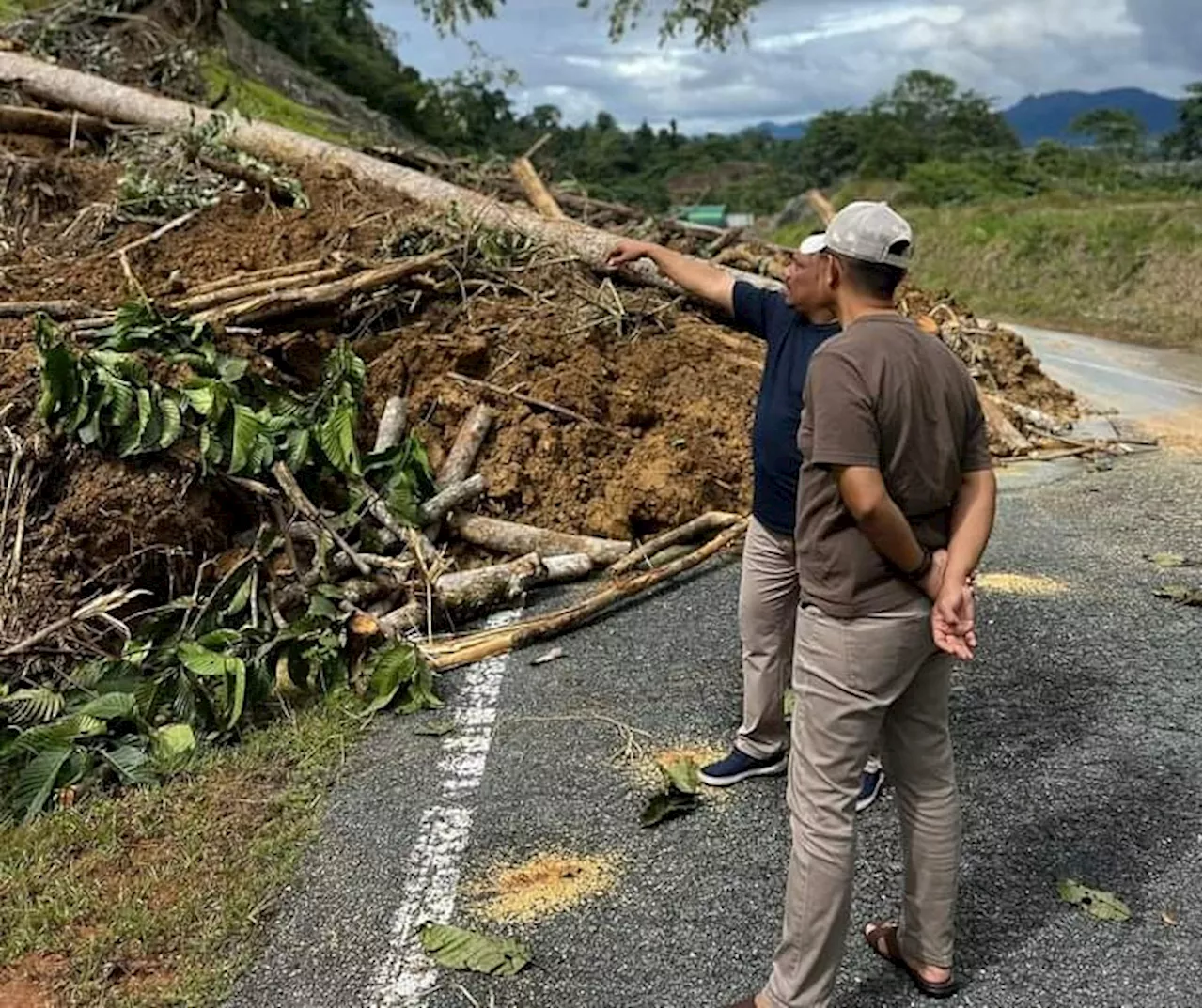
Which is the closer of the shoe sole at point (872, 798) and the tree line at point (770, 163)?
the shoe sole at point (872, 798)

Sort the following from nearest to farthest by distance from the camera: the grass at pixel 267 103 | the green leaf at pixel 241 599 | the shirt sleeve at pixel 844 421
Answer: the shirt sleeve at pixel 844 421 < the green leaf at pixel 241 599 < the grass at pixel 267 103

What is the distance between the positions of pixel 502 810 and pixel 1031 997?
1.79 meters

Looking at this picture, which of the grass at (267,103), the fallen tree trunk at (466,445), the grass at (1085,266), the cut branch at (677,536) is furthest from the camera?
the grass at (1085,266)

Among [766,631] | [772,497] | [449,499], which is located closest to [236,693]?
[449,499]

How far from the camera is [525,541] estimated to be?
6.47 metres

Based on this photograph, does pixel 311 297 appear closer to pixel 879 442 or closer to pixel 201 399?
pixel 201 399

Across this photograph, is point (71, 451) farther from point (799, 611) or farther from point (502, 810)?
point (799, 611)

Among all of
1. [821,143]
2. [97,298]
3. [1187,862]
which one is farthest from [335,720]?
[821,143]

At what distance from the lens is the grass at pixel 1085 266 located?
64.1 ft

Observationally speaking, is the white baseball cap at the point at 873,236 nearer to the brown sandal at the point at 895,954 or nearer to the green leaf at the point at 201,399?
the brown sandal at the point at 895,954

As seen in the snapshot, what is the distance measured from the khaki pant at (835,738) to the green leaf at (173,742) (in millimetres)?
2568

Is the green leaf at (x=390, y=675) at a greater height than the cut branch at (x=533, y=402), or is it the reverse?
the cut branch at (x=533, y=402)

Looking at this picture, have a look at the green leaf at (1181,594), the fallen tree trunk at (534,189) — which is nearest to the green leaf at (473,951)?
the green leaf at (1181,594)

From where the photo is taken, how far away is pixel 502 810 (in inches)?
165
